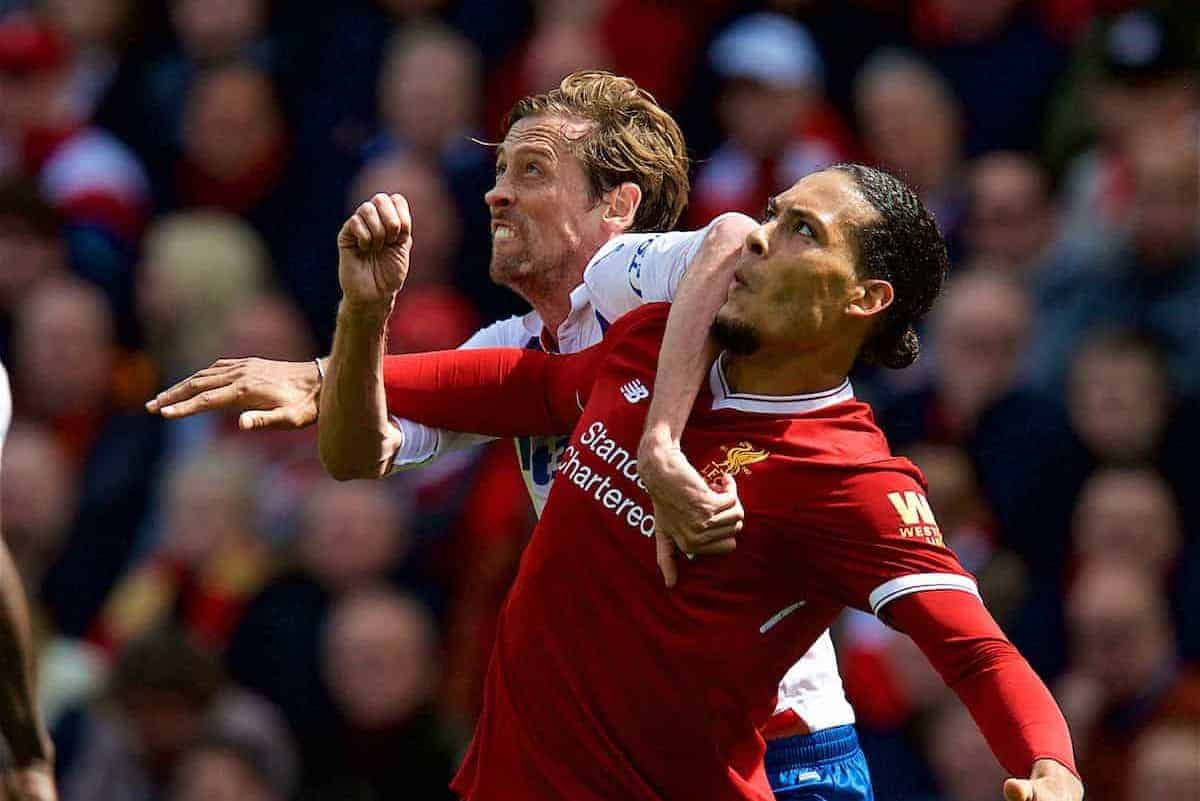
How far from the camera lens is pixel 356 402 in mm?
4660

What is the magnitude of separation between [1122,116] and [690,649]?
3773mm

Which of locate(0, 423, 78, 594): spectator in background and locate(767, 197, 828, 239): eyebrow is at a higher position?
locate(767, 197, 828, 239): eyebrow

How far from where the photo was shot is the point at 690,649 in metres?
4.34

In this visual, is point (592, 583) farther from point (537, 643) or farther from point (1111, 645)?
point (1111, 645)

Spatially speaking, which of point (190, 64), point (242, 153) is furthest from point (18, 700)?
point (190, 64)

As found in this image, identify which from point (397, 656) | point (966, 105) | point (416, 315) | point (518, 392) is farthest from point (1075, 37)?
point (518, 392)

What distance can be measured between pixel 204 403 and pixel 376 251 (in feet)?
1.34

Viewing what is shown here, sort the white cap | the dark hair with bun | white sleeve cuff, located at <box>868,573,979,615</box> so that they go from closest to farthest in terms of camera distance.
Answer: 1. white sleeve cuff, located at <box>868,573,979,615</box>
2. the dark hair with bun
3. the white cap

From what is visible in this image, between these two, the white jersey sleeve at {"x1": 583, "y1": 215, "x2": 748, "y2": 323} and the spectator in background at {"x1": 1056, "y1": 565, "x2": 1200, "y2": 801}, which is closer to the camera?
the white jersey sleeve at {"x1": 583, "y1": 215, "x2": 748, "y2": 323}

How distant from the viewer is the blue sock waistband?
4859mm

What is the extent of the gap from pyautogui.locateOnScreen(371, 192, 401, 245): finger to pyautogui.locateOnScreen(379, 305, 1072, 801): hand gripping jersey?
459 millimetres

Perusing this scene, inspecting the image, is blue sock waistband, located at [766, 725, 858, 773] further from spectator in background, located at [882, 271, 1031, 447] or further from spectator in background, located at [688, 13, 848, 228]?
spectator in background, located at [688, 13, 848, 228]

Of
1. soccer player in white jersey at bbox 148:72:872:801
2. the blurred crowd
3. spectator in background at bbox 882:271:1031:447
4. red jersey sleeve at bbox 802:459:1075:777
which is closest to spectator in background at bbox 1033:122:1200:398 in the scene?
the blurred crowd

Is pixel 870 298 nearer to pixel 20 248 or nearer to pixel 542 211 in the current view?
pixel 542 211
